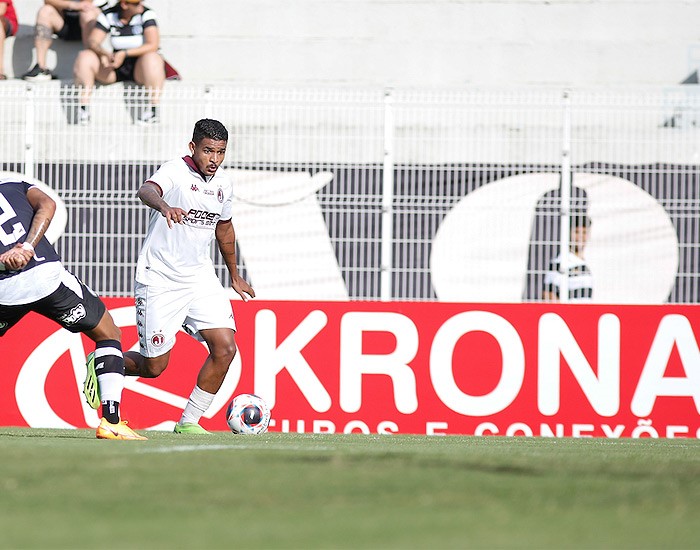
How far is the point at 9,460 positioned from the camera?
547 centimetres

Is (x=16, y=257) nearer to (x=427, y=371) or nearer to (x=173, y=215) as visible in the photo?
(x=173, y=215)

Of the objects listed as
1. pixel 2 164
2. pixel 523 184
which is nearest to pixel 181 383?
pixel 2 164

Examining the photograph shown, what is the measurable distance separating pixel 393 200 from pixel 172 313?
3633 millimetres

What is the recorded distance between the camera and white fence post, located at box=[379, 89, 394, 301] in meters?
11.8

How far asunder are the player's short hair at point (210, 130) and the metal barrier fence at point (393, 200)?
3.30m

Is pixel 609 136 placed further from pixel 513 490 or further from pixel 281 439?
pixel 513 490

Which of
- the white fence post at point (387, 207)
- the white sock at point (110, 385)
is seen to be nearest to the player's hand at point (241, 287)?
the white sock at point (110, 385)

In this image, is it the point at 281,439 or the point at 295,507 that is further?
the point at 281,439

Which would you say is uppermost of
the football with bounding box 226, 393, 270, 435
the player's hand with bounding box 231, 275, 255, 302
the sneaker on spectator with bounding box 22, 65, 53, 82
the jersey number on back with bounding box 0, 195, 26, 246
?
the sneaker on spectator with bounding box 22, 65, 53, 82

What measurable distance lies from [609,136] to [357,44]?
192 inches

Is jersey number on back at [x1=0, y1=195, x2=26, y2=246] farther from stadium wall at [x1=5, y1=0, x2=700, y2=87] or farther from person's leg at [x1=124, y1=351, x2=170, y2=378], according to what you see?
stadium wall at [x1=5, y1=0, x2=700, y2=87]

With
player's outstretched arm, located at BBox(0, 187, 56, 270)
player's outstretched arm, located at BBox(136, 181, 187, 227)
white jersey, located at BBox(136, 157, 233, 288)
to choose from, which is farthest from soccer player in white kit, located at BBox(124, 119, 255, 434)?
player's outstretched arm, located at BBox(0, 187, 56, 270)

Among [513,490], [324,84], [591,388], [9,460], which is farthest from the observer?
[324,84]

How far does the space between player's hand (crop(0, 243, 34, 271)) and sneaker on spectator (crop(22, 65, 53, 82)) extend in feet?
26.4
